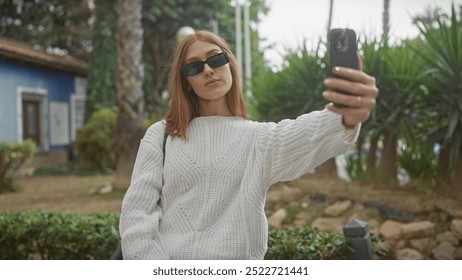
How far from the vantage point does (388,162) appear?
2.82 meters

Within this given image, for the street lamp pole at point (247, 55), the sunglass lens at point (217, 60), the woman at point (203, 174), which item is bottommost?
the woman at point (203, 174)

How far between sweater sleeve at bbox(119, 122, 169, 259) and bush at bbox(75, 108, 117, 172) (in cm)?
171

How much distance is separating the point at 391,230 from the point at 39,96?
1.91 meters

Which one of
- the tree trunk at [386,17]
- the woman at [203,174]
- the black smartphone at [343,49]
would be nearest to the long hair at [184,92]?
the woman at [203,174]

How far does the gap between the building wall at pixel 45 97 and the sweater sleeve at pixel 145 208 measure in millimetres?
1407

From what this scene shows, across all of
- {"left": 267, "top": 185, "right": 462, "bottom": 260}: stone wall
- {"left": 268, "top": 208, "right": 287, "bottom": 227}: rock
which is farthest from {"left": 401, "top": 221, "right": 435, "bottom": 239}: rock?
{"left": 268, "top": 208, "right": 287, "bottom": 227}: rock

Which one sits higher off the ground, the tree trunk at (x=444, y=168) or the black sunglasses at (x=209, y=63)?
the black sunglasses at (x=209, y=63)

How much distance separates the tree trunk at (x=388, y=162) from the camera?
2779 millimetres

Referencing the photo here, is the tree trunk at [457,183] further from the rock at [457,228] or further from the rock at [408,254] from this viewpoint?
the rock at [408,254]

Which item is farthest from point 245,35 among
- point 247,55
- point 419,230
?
point 419,230

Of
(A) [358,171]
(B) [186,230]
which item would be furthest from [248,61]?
(B) [186,230]

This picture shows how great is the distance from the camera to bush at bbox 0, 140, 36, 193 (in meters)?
2.50

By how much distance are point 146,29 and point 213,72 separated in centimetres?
216

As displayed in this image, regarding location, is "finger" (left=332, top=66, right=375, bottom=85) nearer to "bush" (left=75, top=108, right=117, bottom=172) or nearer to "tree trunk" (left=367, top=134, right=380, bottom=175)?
"tree trunk" (left=367, top=134, right=380, bottom=175)
